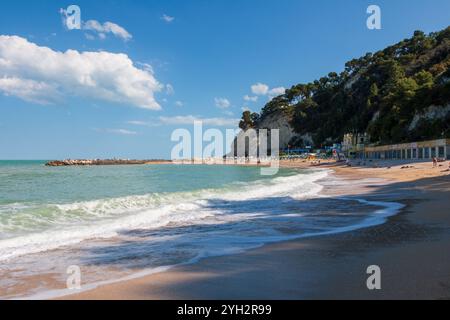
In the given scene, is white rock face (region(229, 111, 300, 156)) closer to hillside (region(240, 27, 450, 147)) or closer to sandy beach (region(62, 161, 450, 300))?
hillside (region(240, 27, 450, 147))

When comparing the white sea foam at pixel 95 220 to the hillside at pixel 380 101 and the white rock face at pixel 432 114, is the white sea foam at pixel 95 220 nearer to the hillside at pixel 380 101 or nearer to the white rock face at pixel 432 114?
the hillside at pixel 380 101

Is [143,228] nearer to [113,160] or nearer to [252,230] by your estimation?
[252,230]

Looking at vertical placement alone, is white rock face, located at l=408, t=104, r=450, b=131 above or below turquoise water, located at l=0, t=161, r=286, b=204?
above

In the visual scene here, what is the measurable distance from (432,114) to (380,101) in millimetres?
29648

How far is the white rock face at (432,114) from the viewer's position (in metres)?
60.8

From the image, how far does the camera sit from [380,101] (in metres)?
91.6

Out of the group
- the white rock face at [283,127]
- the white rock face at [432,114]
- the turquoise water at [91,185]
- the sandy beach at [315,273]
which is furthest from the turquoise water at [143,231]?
the white rock face at [283,127]

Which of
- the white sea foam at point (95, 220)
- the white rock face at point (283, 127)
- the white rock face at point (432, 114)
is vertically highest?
the white rock face at point (283, 127)

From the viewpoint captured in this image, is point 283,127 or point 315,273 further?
point 283,127

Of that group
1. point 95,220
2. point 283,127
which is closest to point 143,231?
point 95,220

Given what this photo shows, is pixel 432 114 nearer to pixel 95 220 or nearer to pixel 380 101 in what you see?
pixel 380 101


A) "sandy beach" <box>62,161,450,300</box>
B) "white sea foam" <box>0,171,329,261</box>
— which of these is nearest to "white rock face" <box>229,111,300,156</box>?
"white sea foam" <box>0,171,329,261</box>

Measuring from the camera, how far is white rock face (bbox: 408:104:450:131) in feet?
200
